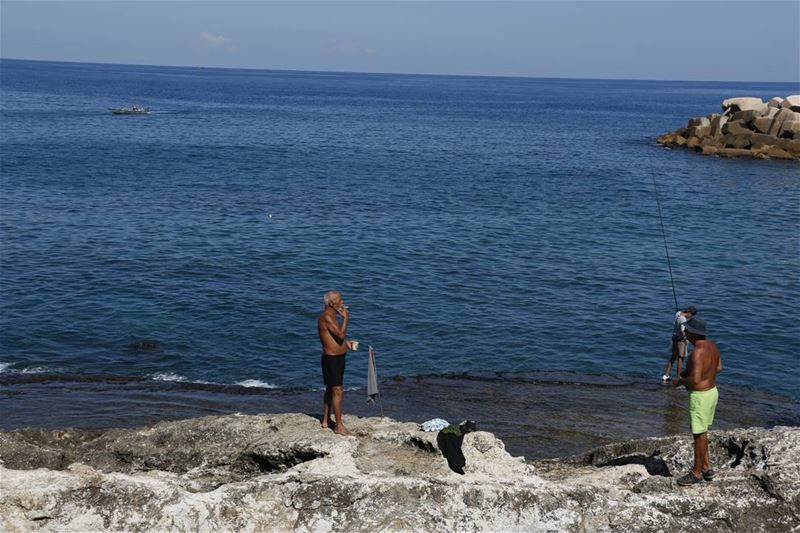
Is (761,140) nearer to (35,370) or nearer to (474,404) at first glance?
(474,404)

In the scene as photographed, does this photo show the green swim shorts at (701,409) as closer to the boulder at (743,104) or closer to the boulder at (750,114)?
the boulder at (750,114)

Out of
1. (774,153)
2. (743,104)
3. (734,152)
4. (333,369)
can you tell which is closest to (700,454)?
(333,369)

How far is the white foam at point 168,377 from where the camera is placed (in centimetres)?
1828

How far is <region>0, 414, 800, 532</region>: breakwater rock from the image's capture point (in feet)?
27.2

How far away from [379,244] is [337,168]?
2174 cm

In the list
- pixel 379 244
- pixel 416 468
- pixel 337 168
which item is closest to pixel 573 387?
pixel 416 468

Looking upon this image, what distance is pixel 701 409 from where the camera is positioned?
30.0ft

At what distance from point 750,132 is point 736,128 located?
1.54m

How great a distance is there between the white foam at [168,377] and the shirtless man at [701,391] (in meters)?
11.9

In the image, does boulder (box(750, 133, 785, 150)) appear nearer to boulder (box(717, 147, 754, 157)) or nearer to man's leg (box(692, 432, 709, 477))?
boulder (box(717, 147, 754, 157))

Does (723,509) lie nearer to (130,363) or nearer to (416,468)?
(416,468)

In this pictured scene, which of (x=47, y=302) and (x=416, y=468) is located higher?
(x=416, y=468)

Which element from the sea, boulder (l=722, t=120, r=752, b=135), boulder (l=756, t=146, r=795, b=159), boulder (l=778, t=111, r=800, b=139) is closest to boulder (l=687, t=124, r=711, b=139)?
boulder (l=722, t=120, r=752, b=135)

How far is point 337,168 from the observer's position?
51.5 meters
